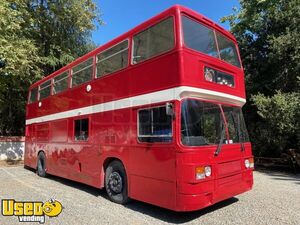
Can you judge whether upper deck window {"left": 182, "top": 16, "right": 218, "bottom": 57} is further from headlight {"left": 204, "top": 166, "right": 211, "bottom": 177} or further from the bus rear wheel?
the bus rear wheel

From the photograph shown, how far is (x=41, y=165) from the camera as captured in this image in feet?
39.2

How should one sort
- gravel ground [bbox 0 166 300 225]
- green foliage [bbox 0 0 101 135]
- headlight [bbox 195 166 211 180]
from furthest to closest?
green foliage [bbox 0 0 101 135] → gravel ground [bbox 0 166 300 225] → headlight [bbox 195 166 211 180]

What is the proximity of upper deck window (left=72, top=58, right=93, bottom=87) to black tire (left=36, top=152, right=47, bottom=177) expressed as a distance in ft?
12.5

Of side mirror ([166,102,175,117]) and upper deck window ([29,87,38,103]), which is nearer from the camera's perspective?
side mirror ([166,102,175,117])

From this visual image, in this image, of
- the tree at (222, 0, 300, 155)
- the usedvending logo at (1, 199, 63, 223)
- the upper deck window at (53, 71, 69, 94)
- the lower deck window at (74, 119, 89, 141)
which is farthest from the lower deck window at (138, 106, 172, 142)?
the tree at (222, 0, 300, 155)

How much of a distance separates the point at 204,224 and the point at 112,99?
3.62 metres

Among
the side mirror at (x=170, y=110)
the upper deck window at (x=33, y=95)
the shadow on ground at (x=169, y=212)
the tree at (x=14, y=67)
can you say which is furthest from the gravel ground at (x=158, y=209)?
the tree at (x=14, y=67)

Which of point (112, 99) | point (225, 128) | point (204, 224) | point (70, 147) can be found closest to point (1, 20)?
point (70, 147)

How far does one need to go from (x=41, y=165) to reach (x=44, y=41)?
11.9m

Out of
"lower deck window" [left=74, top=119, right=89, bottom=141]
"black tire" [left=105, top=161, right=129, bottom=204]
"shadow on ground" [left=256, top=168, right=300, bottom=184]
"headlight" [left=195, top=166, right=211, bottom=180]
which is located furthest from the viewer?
"shadow on ground" [left=256, top=168, right=300, bottom=184]

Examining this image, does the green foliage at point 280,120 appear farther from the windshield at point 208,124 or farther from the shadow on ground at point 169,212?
the shadow on ground at point 169,212

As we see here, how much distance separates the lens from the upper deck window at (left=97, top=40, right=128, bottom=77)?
23.9 ft

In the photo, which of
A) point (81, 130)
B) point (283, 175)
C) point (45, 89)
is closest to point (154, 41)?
point (81, 130)

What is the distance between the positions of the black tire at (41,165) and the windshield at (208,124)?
7755mm
